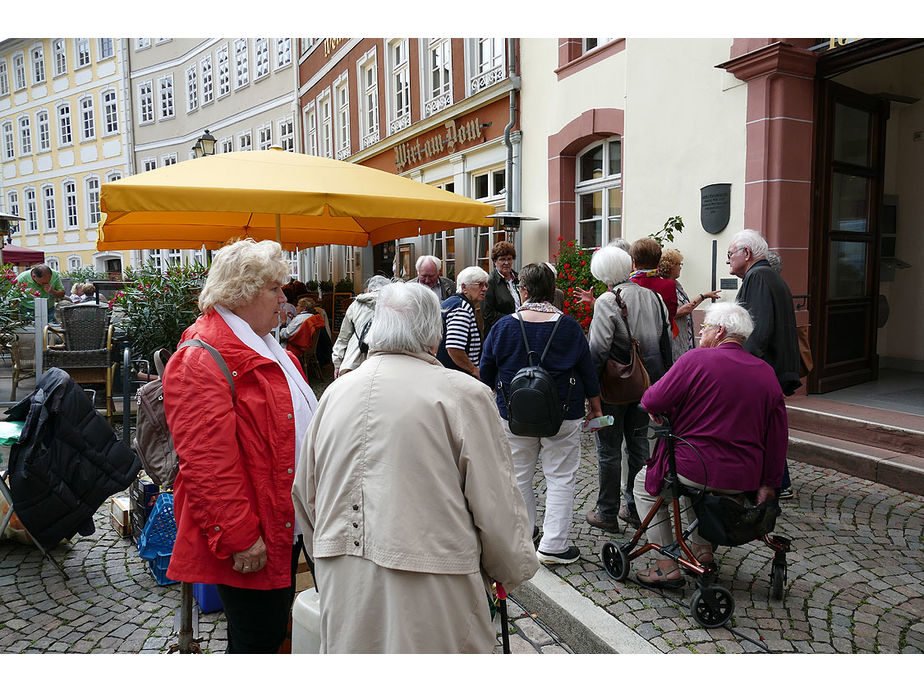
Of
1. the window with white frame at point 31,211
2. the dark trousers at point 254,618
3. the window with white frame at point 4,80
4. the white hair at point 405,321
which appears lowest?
the dark trousers at point 254,618

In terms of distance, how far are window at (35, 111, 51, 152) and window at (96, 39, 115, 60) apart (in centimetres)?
459

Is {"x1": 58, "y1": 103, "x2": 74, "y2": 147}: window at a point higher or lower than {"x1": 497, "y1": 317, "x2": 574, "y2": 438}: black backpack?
higher

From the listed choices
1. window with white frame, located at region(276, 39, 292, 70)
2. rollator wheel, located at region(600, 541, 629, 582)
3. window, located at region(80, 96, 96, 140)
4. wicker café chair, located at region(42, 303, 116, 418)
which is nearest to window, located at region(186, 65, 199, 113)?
window, located at region(80, 96, 96, 140)

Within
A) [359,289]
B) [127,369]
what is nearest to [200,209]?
[127,369]

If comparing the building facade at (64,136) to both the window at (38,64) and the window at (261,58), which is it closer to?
the window at (38,64)

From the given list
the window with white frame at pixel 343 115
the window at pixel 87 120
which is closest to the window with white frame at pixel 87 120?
the window at pixel 87 120

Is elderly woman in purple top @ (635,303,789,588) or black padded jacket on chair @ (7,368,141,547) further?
black padded jacket on chair @ (7,368,141,547)

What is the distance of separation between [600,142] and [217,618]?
847 cm

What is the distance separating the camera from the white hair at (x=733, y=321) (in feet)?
10.5

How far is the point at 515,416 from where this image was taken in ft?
12.1

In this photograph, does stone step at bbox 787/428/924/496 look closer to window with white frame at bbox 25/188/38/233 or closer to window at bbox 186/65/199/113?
window at bbox 186/65/199/113

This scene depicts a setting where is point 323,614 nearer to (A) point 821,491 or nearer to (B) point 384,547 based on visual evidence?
(B) point 384,547

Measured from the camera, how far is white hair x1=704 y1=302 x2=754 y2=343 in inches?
126

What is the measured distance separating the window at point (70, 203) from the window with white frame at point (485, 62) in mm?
28810
